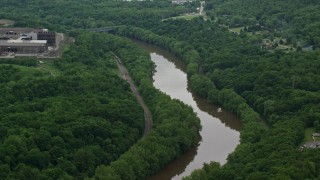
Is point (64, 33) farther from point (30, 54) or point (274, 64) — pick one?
point (274, 64)

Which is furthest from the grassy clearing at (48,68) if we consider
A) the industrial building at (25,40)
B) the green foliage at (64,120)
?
the industrial building at (25,40)

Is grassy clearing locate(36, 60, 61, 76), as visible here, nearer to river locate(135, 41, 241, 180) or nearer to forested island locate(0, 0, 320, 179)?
forested island locate(0, 0, 320, 179)

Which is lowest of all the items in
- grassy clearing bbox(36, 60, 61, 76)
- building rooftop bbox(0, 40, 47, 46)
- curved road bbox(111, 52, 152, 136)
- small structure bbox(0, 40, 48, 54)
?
curved road bbox(111, 52, 152, 136)

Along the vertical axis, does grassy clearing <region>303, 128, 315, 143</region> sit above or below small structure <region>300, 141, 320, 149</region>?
below

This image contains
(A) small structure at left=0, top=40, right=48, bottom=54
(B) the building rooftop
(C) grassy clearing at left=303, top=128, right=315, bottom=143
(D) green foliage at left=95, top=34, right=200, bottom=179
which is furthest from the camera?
(B) the building rooftop

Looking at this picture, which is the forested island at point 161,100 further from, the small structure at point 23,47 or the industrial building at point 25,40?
the small structure at point 23,47

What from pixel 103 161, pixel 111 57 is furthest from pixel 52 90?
pixel 111 57

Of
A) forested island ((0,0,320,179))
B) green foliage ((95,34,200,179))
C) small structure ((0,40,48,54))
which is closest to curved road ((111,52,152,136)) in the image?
green foliage ((95,34,200,179))

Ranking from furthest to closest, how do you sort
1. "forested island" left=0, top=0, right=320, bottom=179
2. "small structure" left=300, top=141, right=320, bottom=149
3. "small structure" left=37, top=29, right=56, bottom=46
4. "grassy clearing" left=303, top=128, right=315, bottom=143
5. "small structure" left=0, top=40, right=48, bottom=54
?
"small structure" left=37, top=29, right=56, bottom=46, "small structure" left=0, top=40, right=48, bottom=54, "grassy clearing" left=303, top=128, right=315, bottom=143, "small structure" left=300, top=141, right=320, bottom=149, "forested island" left=0, top=0, right=320, bottom=179

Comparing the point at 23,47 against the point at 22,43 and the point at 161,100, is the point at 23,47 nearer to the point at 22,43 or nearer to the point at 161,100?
the point at 22,43
